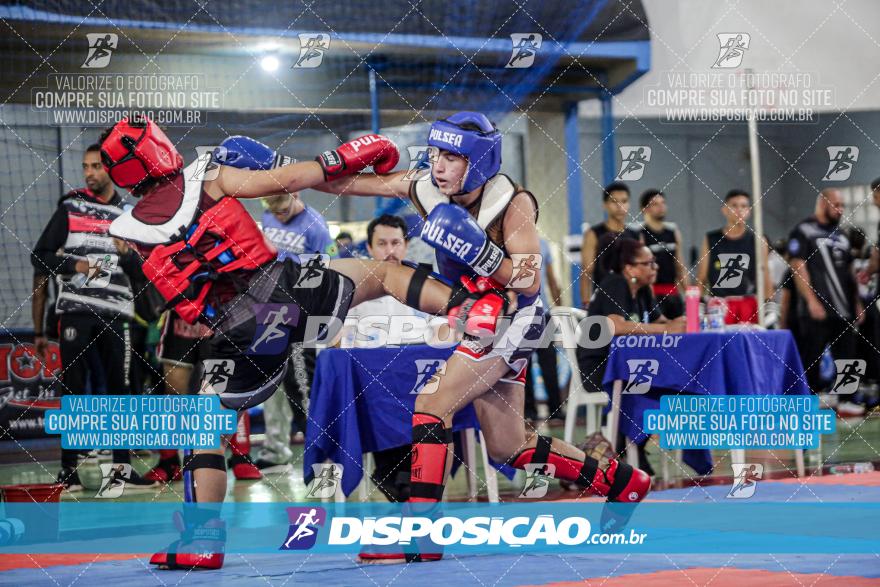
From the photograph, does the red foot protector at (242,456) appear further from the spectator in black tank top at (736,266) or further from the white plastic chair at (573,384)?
the spectator in black tank top at (736,266)

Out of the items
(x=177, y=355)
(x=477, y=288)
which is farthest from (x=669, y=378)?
(x=177, y=355)

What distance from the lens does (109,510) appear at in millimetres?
5418

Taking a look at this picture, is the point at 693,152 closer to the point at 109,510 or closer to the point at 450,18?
the point at 450,18

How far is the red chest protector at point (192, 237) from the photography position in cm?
374

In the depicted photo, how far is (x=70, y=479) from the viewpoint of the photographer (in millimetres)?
5844

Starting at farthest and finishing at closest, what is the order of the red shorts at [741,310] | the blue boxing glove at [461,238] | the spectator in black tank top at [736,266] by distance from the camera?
the red shorts at [741,310] → the spectator in black tank top at [736,266] → the blue boxing glove at [461,238]

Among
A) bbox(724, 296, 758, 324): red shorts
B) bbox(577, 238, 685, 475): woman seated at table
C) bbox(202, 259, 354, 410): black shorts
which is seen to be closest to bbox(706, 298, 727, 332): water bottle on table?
bbox(577, 238, 685, 475): woman seated at table

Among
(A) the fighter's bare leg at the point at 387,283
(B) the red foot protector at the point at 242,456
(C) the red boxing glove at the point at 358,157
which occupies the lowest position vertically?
(B) the red foot protector at the point at 242,456

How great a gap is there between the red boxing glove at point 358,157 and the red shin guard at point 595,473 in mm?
1113

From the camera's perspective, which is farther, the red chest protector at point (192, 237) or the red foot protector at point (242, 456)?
the red foot protector at point (242, 456)

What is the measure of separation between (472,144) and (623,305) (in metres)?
2.00

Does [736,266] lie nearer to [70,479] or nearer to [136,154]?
[70,479]

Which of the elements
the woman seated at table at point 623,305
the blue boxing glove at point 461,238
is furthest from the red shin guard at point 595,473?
the woman seated at table at point 623,305

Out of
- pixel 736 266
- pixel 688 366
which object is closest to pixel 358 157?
pixel 688 366
